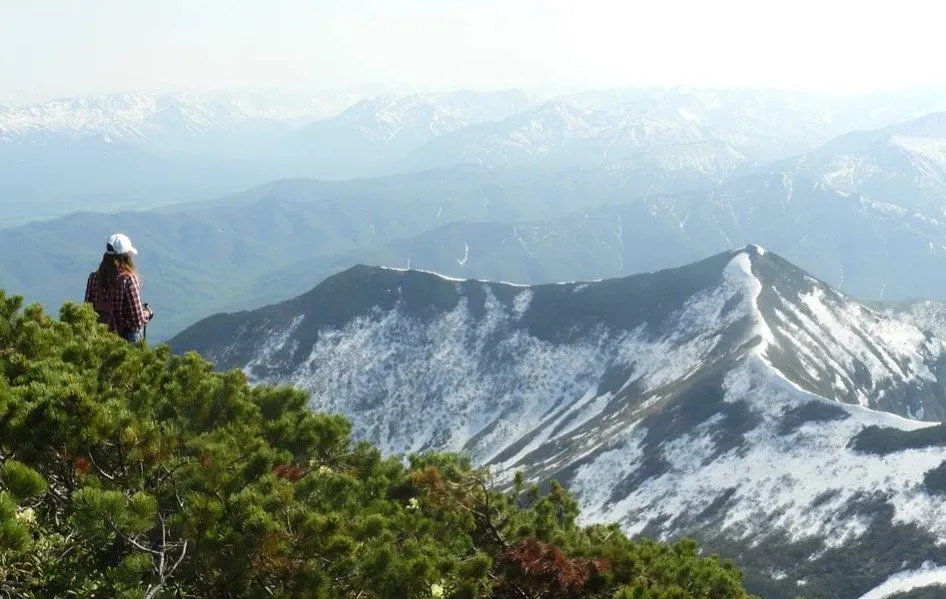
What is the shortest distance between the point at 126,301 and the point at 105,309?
0.51m

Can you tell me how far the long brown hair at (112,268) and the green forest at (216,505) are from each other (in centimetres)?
153

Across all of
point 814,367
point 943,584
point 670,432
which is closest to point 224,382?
point 943,584

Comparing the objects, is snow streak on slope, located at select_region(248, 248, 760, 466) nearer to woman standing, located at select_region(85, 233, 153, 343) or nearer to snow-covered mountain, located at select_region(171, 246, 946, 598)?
snow-covered mountain, located at select_region(171, 246, 946, 598)

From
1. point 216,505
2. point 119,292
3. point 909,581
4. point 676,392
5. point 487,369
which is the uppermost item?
point 119,292

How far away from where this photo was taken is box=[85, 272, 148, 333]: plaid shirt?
562 inches

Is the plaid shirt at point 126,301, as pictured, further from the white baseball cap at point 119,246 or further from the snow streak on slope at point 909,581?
the snow streak on slope at point 909,581

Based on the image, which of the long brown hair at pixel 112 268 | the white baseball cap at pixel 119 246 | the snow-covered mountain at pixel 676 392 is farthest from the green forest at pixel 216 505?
the snow-covered mountain at pixel 676 392

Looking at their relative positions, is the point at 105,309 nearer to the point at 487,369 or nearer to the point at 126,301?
the point at 126,301

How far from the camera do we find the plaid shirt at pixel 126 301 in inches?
562

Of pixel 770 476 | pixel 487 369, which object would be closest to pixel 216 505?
pixel 770 476

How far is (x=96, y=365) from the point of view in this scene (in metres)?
→ 10.8

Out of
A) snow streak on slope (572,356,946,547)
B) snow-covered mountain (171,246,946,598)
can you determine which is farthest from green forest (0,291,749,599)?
snow streak on slope (572,356,946,547)

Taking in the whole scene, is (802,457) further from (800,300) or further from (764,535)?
(800,300)

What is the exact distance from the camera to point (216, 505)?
7.94 m
